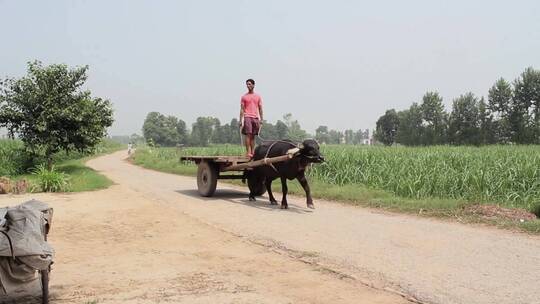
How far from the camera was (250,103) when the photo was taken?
12.0 m

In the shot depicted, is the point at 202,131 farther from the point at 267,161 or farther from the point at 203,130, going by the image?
the point at 267,161

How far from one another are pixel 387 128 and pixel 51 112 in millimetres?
62657

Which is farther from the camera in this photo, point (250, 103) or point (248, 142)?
point (248, 142)

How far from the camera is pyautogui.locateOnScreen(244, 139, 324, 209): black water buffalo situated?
31.8ft

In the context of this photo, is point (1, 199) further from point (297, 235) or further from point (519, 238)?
point (519, 238)

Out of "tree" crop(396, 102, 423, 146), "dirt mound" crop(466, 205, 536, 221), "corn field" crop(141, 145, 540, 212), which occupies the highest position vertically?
"tree" crop(396, 102, 423, 146)

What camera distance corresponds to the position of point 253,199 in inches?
472

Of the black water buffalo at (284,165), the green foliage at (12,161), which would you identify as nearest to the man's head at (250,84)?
the black water buffalo at (284,165)

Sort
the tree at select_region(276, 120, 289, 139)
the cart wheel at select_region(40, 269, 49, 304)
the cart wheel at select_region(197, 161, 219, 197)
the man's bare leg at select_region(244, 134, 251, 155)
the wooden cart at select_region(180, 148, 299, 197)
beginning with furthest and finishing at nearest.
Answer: the tree at select_region(276, 120, 289, 139), the cart wheel at select_region(197, 161, 219, 197), the man's bare leg at select_region(244, 134, 251, 155), the wooden cart at select_region(180, 148, 299, 197), the cart wheel at select_region(40, 269, 49, 304)

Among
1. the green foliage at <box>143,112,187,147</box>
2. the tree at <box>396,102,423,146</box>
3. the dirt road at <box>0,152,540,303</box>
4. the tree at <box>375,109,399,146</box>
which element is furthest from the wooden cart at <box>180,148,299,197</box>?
the green foliage at <box>143,112,187,147</box>

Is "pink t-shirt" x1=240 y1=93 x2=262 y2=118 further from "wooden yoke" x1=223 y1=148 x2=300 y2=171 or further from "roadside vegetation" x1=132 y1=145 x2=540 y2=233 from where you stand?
"roadside vegetation" x1=132 y1=145 x2=540 y2=233

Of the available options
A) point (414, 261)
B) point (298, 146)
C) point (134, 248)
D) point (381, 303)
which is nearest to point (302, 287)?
point (381, 303)

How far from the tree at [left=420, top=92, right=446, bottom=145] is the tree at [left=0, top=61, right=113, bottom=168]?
43.4m

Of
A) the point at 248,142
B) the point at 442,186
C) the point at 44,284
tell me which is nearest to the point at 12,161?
the point at 248,142
